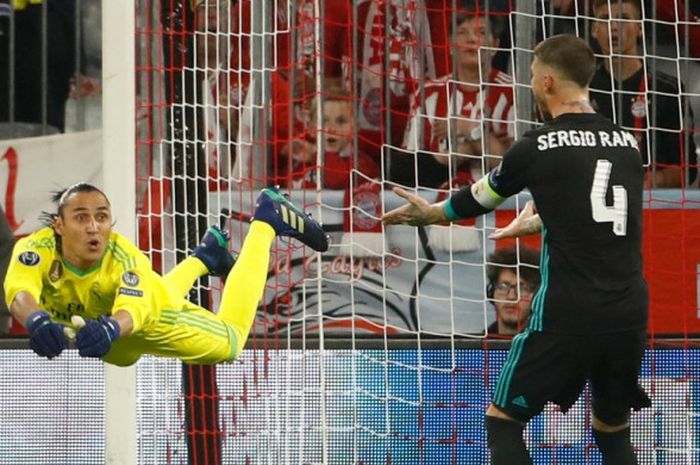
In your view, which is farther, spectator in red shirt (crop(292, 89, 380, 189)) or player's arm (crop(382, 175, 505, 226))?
spectator in red shirt (crop(292, 89, 380, 189))

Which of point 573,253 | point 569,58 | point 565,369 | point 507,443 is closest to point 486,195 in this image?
point 573,253

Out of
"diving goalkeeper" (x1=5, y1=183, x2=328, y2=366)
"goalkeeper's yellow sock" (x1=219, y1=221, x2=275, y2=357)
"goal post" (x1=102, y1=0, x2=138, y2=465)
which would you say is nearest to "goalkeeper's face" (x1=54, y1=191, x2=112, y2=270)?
"diving goalkeeper" (x1=5, y1=183, x2=328, y2=366)

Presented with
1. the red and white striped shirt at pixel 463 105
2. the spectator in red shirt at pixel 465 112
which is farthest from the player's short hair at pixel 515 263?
the red and white striped shirt at pixel 463 105

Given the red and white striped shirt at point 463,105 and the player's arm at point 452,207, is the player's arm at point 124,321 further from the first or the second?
the red and white striped shirt at point 463,105

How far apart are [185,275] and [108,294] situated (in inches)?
25.2

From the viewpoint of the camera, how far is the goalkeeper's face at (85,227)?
23.4ft

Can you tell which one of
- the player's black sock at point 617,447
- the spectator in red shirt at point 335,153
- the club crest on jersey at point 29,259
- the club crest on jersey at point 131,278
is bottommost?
the player's black sock at point 617,447

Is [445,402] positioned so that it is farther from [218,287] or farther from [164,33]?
[164,33]

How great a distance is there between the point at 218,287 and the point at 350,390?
38.5 inches

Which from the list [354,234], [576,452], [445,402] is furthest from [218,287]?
[576,452]

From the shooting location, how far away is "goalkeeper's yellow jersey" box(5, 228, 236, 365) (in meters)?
7.08

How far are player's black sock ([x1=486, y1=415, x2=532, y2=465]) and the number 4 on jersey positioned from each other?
0.85 metres

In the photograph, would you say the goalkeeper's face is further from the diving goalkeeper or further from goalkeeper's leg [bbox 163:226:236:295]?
goalkeeper's leg [bbox 163:226:236:295]

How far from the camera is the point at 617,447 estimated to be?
6.61 metres
